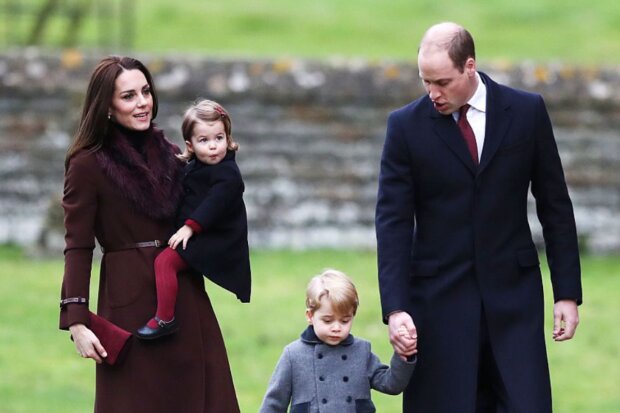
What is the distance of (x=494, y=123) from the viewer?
6742 mm

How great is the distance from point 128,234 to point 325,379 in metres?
0.98

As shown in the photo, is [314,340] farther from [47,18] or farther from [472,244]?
[47,18]

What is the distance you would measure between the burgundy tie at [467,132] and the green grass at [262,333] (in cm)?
334

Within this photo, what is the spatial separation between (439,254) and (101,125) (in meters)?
1.45

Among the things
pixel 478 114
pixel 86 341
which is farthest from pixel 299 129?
pixel 86 341

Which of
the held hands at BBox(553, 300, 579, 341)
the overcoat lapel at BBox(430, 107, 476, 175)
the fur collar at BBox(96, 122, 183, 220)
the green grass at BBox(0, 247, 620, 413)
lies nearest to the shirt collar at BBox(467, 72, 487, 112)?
the overcoat lapel at BBox(430, 107, 476, 175)

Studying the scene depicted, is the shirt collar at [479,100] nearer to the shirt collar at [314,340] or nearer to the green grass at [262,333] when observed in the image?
the shirt collar at [314,340]

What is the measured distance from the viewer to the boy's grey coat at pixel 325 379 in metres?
6.63

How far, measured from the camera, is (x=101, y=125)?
662 centimetres

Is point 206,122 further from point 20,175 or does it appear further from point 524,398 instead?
point 20,175

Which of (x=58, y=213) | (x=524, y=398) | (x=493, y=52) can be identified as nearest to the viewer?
(x=524, y=398)

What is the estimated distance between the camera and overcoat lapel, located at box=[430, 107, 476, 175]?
669 centimetres

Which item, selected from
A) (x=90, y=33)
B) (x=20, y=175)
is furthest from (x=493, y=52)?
(x=20, y=175)

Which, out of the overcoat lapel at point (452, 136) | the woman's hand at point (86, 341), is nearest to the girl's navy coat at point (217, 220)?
the woman's hand at point (86, 341)
